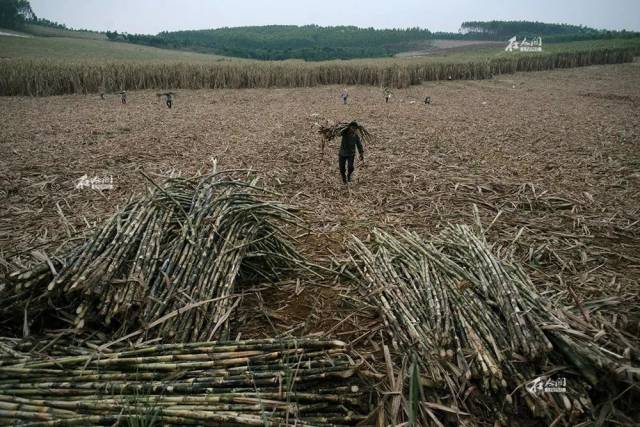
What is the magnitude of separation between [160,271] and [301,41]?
120m

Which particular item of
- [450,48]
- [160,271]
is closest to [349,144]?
[160,271]

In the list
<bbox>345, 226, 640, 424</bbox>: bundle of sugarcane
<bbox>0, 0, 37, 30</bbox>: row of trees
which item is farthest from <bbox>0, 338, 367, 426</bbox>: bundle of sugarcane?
<bbox>0, 0, 37, 30</bbox>: row of trees

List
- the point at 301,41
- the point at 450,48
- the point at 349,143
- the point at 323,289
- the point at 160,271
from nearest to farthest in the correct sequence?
1. the point at 160,271
2. the point at 323,289
3. the point at 349,143
4. the point at 450,48
5. the point at 301,41

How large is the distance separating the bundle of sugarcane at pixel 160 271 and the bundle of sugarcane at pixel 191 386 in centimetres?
38

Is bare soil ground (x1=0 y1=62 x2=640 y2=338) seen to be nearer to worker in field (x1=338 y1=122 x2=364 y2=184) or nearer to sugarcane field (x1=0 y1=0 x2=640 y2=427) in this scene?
sugarcane field (x1=0 y1=0 x2=640 y2=427)

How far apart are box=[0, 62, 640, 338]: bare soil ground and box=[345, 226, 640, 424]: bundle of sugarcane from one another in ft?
1.64

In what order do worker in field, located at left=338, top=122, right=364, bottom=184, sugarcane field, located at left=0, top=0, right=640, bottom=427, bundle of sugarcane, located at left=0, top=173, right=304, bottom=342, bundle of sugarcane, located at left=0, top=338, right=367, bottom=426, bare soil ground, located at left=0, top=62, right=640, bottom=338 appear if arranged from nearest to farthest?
bundle of sugarcane, located at left=0, top=338, right=367, bottom=426
sugarcane field, located at left=0, top=0, right=640, bottom=427
bundle of sugarcane, located at left=0, top=173, right=304, bottom=342
bare soil ground, located at left=0, top=62, right=640, bottom=338
worker in field, located at left=338, top=122, right=364, bottom=184

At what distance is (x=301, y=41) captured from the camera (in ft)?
362

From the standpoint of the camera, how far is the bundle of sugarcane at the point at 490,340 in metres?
2.59

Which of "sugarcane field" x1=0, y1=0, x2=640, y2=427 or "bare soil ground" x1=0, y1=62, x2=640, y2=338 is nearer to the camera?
"sugarcane field" x1=0, y1=0, x2=640, y2=427

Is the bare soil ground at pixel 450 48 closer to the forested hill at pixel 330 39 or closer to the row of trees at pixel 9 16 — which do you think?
→ the forested hill at pixel 330 39

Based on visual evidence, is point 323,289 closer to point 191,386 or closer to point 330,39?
point 191,386

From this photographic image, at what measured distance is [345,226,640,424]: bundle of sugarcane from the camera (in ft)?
8.51

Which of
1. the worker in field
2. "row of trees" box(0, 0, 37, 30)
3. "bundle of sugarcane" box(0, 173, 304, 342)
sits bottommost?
"bundle of sugarcane" box(0, 173, 304, 342)
